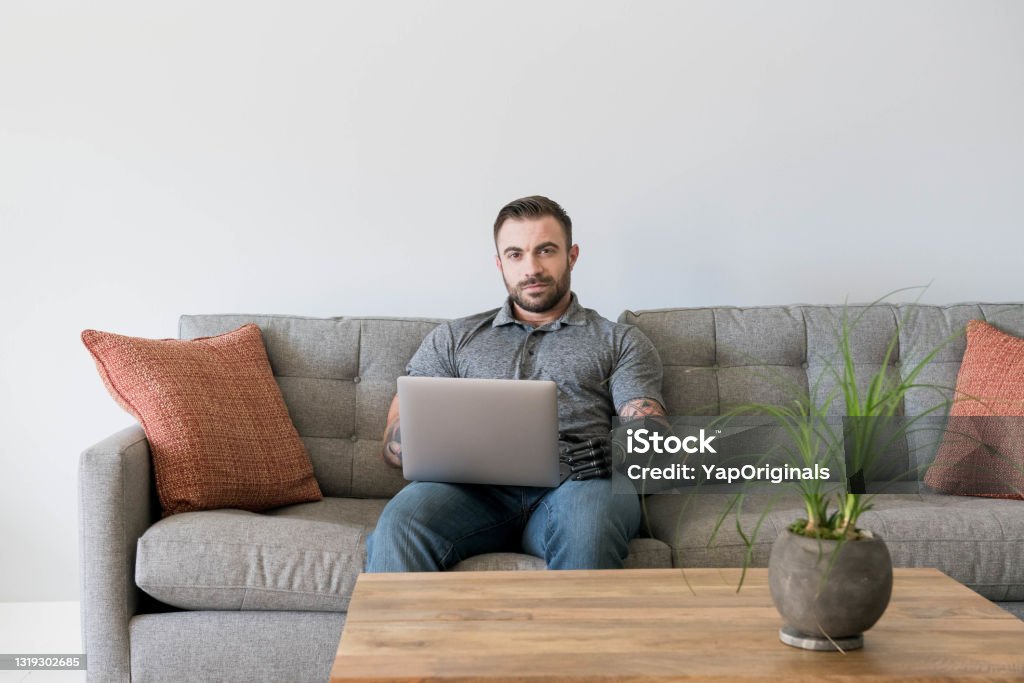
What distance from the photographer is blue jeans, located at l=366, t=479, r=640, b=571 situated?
2051 millimetres

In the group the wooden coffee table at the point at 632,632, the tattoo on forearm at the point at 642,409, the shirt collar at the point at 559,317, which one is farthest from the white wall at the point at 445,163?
the wooden coffee table at the point at 632,632

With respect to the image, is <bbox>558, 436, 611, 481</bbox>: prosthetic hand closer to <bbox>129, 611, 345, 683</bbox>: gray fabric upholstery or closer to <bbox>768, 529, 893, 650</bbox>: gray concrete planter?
<bbox>129, 611, 345, 683</bbox>: gray fabric upholstery

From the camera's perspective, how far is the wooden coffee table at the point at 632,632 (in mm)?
1263

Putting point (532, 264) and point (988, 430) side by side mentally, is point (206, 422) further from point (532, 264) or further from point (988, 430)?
point (988, 430)

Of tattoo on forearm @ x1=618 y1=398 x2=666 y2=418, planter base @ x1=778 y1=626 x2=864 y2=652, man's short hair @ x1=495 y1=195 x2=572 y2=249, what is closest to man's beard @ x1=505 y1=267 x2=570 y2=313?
man's short hair @ x1=495 y1=195 x2=572 y2=249

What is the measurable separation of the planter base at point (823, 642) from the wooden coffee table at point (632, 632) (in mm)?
11

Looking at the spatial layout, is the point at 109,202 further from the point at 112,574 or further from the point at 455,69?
the point at 112,574

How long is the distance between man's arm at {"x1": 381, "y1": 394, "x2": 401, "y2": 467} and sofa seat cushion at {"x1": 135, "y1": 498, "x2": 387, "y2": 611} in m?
0.43

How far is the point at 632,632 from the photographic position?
1.39m

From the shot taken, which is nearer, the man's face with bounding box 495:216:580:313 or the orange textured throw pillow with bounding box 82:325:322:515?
the orange textured throw pillow with bounding box 82:325:322:515

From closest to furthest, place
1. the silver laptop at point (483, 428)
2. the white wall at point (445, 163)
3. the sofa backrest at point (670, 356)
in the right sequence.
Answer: the silver laptop at point (483, 428) → the sofa backrest at point (670, 356) → the white wall at point (445, 163)

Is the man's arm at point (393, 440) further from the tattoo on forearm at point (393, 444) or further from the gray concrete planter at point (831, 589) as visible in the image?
the gray concrete planter at point (831, 589)

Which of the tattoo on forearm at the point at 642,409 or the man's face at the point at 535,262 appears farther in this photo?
the man's face at the point at 535,262

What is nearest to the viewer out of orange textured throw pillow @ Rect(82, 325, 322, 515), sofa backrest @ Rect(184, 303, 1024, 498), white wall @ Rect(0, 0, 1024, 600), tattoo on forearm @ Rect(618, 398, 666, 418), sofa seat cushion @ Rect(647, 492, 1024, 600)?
sofa seat cushion @ Rect(647, 492, 1024, 600)
